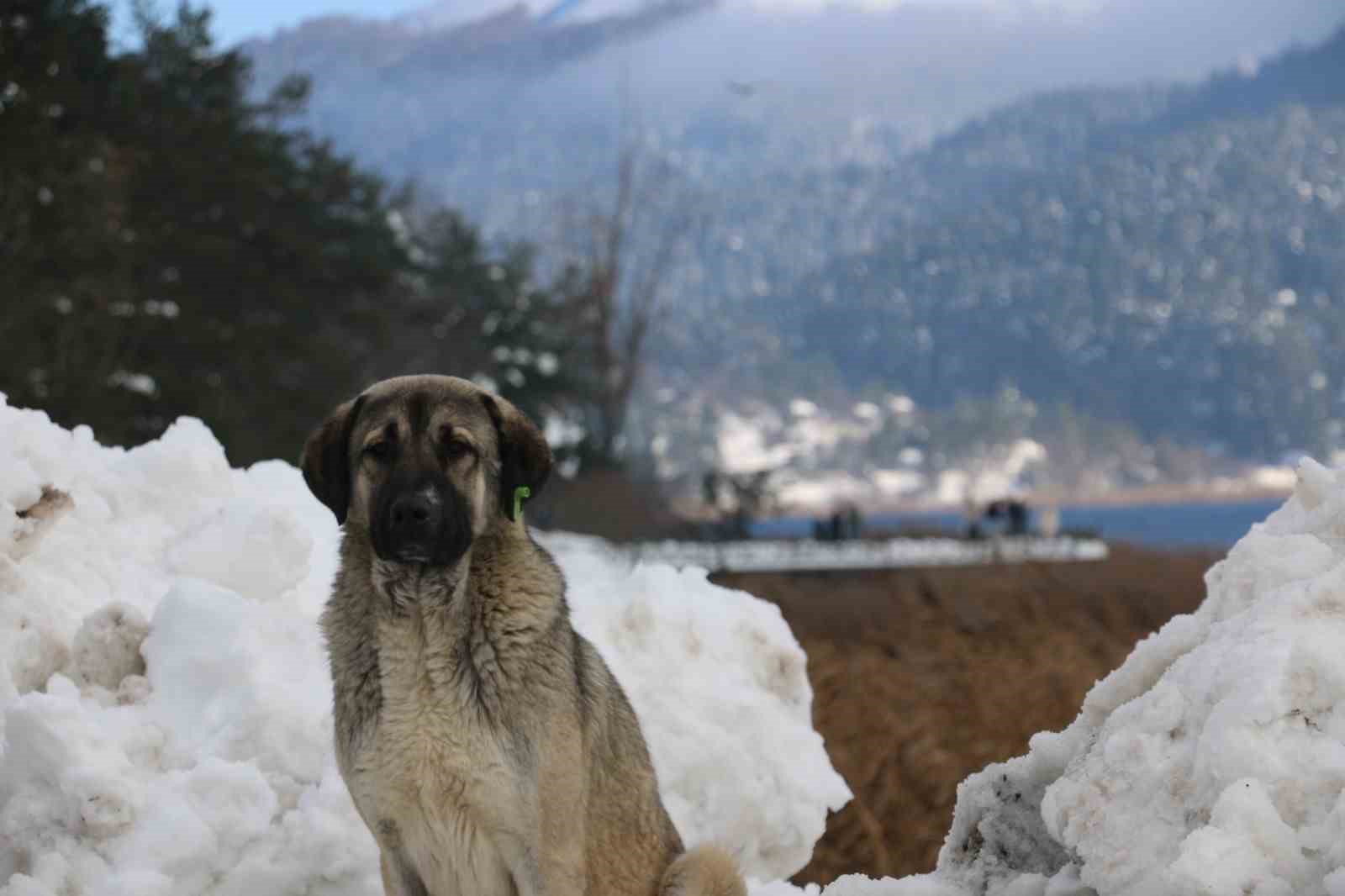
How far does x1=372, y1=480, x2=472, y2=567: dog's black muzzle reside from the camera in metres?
3.88

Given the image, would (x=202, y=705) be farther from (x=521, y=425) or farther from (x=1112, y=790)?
(x=1112, y=790)

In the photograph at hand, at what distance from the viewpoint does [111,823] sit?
500cm

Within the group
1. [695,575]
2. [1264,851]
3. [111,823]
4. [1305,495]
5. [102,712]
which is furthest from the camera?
[695,575]

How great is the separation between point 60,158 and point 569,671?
24.5 meters

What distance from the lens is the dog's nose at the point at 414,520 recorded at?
12.7 feet

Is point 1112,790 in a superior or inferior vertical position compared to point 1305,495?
inferior

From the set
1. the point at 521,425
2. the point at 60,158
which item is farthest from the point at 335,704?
the point at 60,158

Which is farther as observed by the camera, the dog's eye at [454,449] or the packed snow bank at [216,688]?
the packed snow bank at [216,688]

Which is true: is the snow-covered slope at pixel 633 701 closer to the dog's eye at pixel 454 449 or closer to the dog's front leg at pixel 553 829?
the dog's front leg at pixel 553 829

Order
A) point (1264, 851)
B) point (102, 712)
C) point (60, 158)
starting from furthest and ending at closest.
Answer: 1. point (60, 158)
2. point (102, 712)
3. point (1264, 851)

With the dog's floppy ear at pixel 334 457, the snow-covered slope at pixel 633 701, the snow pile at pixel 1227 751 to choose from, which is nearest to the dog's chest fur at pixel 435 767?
the dog's floppy ear at pixel 334 457

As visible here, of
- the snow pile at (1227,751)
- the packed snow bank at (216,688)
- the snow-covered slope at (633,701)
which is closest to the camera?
the snow pile at (1227,751)

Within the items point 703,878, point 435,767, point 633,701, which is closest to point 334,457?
point 435,767

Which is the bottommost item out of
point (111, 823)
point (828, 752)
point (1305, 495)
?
point (828, 752)
